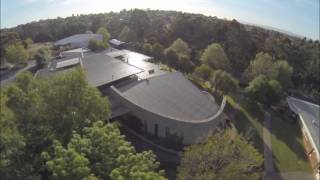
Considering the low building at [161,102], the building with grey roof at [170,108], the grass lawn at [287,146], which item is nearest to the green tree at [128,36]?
the low building at [161,102]

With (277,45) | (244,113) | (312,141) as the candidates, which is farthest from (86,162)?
(277,45)

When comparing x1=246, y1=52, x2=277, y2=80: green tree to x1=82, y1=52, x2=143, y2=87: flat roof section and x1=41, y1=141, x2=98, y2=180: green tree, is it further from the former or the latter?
x1=41, y1=141, x2=98, y2=180: green tree

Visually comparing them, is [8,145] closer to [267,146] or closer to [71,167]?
[71,167]

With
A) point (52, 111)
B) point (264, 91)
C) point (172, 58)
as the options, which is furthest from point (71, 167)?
point (172, 58)

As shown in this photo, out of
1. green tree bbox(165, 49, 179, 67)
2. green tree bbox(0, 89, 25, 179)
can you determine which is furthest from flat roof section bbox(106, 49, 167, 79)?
green tree bbox(0, 89, 25, 179)

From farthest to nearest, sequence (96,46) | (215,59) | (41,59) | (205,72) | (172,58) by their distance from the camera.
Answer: (96,46) → (172,58) → (41,59) → (215,59) → (205,72)

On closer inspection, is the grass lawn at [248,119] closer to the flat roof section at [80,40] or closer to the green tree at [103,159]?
the green tree at [103,159]
